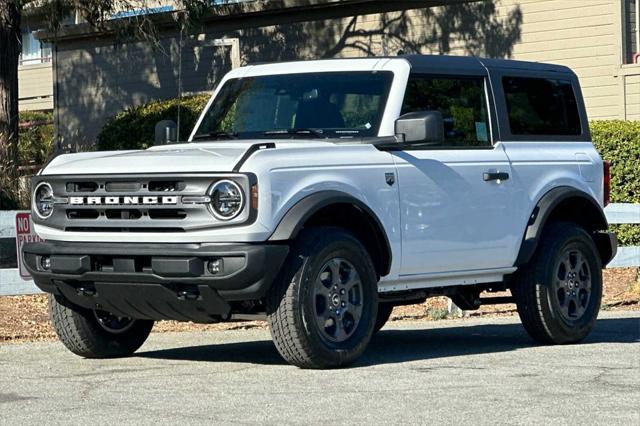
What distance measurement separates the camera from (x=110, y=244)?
9141 millimetres

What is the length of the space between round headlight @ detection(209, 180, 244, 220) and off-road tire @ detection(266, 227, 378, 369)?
1.63 feet

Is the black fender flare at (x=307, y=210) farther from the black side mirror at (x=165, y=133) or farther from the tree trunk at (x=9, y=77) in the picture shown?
the tree trunk at (x=9, y=77)

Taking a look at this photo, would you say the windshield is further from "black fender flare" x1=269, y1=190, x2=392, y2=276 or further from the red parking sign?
the red parking sign

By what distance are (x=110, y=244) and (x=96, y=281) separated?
25cm

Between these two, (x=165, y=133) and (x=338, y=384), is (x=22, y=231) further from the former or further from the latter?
(x=338, y=384)

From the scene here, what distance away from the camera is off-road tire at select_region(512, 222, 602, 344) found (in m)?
10.8

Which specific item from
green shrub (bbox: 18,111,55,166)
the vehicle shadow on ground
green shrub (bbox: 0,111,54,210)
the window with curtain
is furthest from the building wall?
the vehicle shadow on ground

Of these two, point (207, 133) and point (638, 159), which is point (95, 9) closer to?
point (638, 159)

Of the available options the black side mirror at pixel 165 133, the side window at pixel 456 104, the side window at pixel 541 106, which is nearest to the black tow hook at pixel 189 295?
the side window at pixel 456 104

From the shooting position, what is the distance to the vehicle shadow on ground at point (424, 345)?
1014 cm

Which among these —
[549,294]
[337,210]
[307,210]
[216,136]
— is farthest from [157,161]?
[549,294]

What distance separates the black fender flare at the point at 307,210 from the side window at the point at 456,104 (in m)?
1.02

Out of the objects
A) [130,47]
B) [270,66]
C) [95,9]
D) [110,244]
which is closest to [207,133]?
[270,66]

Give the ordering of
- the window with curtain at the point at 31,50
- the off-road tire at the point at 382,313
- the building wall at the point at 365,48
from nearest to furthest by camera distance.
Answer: the off-road tire at the point at 382,313
the building wall at the point at 365,48
the window with curtain at the point at 31,50
